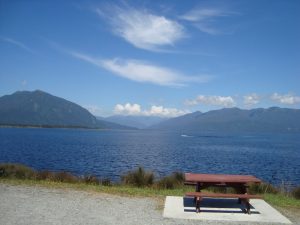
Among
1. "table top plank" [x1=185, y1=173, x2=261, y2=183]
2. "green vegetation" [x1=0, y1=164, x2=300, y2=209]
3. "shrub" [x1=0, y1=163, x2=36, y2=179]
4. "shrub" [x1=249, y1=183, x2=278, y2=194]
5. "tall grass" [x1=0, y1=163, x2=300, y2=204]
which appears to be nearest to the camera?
"table top plank" [x1=185, y1=173, x2=261, y2=183]

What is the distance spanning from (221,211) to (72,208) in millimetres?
4080

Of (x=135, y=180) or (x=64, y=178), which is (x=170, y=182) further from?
(x=64, y=178)

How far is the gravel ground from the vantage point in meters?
8.68

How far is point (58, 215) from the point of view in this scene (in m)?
9.06

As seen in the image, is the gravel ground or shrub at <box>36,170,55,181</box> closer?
the gravel ground

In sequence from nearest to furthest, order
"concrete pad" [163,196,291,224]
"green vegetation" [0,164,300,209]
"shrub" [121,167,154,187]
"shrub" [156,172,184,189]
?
"concrete pad" [163,196,291,224] < "green vegetation" [0,164,300,209] < "shrub" [156,172,184,189] < "shrub" [121,167,154,187]

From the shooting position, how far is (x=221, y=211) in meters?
10.4

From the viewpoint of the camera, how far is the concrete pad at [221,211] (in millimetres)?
9531

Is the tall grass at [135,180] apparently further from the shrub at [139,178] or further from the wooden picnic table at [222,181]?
the wooden picnic table at [222,181]

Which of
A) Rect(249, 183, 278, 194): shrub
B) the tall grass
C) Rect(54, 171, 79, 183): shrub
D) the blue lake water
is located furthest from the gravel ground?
the blue lake water

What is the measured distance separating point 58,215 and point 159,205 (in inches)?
123

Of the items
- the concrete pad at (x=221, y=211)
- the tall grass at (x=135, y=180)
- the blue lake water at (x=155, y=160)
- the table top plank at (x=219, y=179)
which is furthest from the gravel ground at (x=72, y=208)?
the blue lake water at (x=155, y=160)

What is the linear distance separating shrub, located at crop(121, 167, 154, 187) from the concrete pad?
4.57 meters

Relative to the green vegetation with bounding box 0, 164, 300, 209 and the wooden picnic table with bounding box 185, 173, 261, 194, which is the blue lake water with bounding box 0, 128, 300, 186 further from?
the wooden picnic table with bounding box 185, 173, 261, 194
